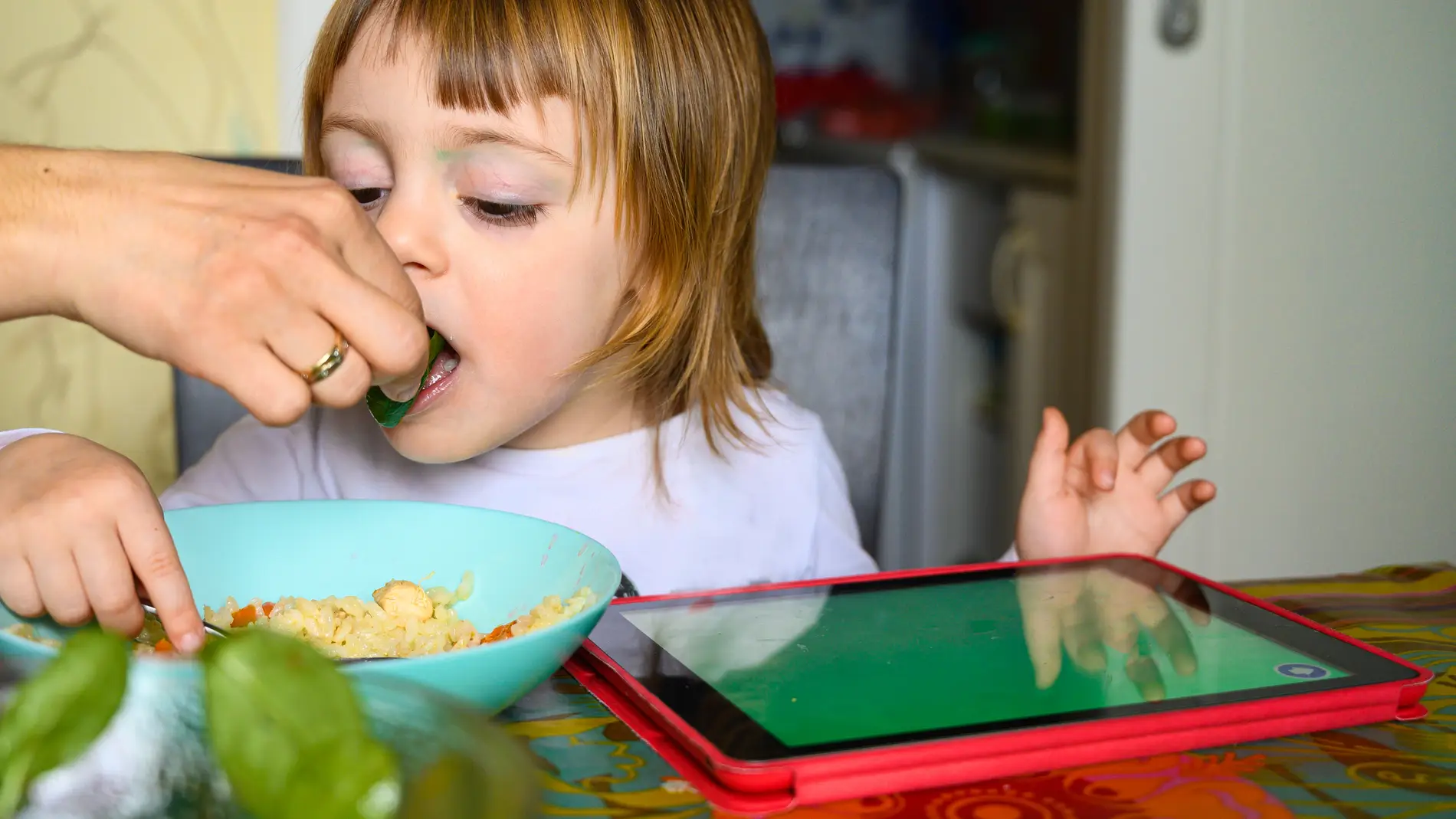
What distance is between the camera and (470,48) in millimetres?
889

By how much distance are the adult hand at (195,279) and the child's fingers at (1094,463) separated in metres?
0.56

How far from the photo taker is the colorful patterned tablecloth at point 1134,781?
1.58 feet

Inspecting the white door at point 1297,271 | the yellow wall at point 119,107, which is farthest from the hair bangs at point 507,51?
the white door at point 1297,271

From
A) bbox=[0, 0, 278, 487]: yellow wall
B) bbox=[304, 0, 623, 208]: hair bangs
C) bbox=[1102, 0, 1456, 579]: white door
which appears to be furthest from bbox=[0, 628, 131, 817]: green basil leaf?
bbox=[1102, 0, 1456, 579]: white door

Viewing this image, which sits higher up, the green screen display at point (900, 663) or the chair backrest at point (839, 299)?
the chair backrest at point (839, 299)

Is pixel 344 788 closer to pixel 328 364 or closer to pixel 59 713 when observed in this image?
pixel 59 713

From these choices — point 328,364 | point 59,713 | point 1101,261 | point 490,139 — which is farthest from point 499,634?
point 1101,261

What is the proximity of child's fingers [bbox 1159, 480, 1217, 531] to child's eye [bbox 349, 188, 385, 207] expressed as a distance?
1.95ft

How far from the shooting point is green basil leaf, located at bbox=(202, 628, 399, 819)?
0.34 m

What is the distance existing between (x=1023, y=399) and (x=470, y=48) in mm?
1574

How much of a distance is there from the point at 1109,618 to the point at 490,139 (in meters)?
0.51

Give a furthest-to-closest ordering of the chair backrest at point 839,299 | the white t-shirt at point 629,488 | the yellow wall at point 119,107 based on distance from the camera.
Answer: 1. the yellow wall at point 119,107
2. the chair backrest at point 839,299
3. the white t-shirt at point 629,488

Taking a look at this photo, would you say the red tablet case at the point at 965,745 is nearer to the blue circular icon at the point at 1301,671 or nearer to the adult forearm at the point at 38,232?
the blue circular icon at the point at 1301,671

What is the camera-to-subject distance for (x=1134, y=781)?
50 cm
